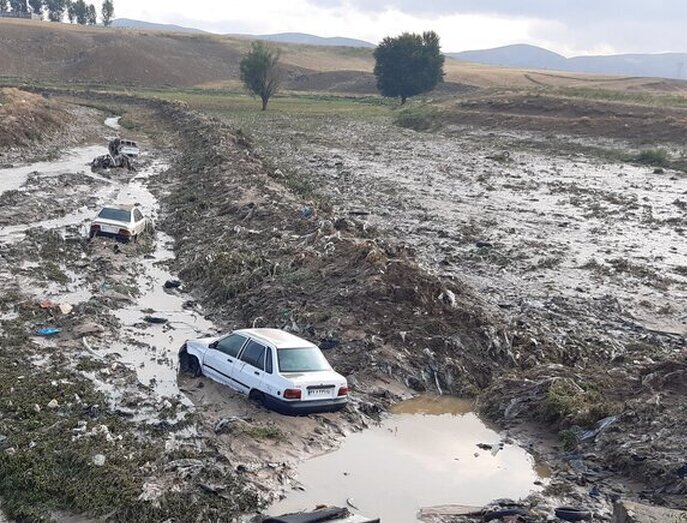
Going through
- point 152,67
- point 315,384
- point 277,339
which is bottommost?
point 315,384

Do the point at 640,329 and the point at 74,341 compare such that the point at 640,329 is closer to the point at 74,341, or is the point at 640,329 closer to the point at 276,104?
the point at 74,341

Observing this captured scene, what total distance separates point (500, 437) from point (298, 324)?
244 inches

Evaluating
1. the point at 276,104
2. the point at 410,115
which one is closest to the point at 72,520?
the point at 410,115

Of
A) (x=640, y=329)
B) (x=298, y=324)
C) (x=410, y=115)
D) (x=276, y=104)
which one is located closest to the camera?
(x=298, y=324)

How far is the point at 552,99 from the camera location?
8038 cm

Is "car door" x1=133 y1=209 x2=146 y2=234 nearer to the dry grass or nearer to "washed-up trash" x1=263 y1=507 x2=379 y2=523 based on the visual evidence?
"washed-up trash" x1=263 y1=507 x2=379 y2=523

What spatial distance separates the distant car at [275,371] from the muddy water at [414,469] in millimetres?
1041

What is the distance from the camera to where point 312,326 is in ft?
60.8

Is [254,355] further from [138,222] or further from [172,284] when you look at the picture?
[138,222]

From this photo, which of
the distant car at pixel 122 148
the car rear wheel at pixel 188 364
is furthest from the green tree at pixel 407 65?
the car rear wheel at pixel 188 364

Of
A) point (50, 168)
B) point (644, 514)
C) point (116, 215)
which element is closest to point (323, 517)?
point (644, 514)

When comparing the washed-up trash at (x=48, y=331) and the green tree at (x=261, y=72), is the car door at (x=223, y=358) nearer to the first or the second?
the washed-up trash at (x=48, y=331)

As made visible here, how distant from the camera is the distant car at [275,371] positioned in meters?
13.7

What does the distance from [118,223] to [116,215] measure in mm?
639
